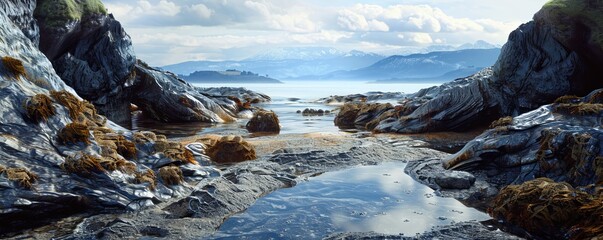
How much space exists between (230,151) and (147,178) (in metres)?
3.69

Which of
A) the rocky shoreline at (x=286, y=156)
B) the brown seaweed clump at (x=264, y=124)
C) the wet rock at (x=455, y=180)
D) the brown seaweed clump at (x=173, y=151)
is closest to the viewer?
the rocky shoreline at (x=286, y=156)

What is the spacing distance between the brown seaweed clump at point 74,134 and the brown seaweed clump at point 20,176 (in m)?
1.45

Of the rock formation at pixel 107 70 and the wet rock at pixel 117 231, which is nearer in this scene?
the wet rock at pixel 117 231

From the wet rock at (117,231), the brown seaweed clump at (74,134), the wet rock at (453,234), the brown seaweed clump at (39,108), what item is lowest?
the wet rock at (453,234)

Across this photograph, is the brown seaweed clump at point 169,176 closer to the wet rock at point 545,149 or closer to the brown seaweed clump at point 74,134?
the brown seaweed clump at point 74,134

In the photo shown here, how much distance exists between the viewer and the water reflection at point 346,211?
19.9 feet

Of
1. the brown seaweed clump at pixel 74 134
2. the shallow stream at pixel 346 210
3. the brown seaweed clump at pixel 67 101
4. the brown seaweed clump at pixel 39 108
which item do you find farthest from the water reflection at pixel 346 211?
the brown seaweed clump at pixel 67 101

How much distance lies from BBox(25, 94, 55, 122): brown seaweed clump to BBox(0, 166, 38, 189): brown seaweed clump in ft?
5.50

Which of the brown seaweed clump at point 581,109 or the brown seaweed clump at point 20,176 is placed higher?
the brown seaweed clump at point 581,109

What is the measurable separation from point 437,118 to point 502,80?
2.79m

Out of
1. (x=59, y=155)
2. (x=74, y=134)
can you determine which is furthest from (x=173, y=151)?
(x=59, y=155)

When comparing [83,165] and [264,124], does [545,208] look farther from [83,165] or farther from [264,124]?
[264,124]

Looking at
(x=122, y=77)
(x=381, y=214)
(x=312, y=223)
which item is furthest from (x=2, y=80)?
(x=122, y=77)

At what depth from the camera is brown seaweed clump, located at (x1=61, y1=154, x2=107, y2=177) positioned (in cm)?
701
